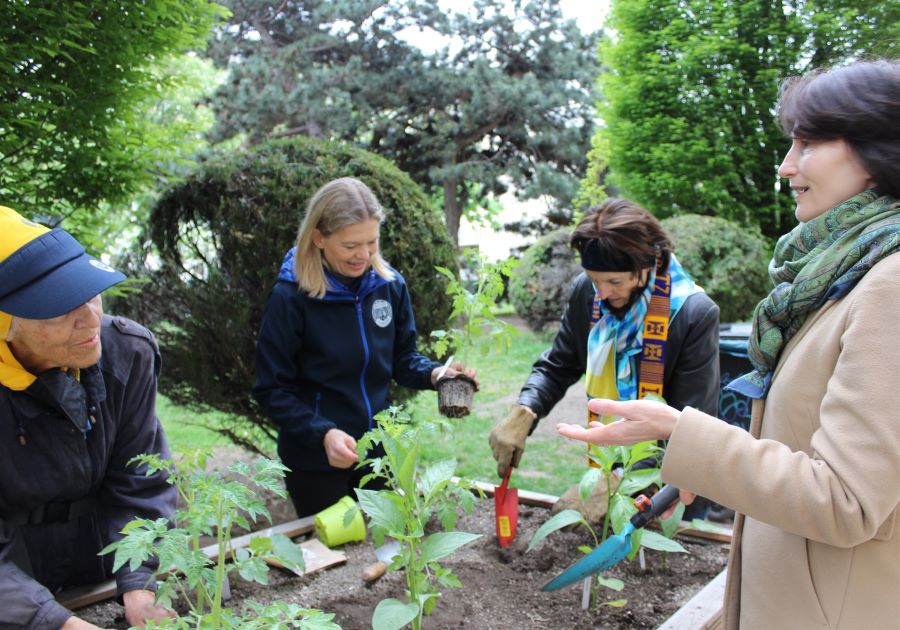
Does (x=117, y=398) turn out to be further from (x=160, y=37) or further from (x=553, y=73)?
(x=553, y=73)

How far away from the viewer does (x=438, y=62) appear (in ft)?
51.0

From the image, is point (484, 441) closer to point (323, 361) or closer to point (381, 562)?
point (323, 361)

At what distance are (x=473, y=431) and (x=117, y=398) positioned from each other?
5013 mm

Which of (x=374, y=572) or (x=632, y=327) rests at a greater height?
(x=632, y=327)

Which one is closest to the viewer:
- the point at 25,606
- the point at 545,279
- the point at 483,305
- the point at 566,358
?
the point at 25,606

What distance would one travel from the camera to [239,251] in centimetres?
369

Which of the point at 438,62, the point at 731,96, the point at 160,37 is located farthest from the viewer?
the point at 438,62

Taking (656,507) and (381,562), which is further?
(381,562)

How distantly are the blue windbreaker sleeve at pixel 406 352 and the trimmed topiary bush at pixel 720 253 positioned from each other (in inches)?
188

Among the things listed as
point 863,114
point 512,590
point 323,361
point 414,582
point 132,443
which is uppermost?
point 863,114

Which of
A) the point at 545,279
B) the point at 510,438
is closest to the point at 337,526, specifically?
the point at 510,438

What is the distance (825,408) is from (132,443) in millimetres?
1764

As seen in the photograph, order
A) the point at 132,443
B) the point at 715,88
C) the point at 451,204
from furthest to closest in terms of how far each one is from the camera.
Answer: the point at 451,204 → the point at 715,88 → the point at 132,443

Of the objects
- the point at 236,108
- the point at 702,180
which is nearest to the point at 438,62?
the point at 236,108
